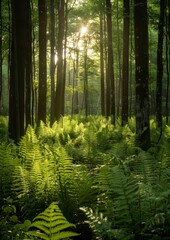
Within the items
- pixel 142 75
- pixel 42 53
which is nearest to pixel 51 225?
pixel 142 75

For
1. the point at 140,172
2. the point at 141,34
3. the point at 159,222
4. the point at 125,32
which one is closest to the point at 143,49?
the point at 141,34

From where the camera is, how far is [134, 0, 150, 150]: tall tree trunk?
27.7ft

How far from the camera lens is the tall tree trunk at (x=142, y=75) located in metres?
8.45

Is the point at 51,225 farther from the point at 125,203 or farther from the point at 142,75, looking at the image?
the point at 142,75

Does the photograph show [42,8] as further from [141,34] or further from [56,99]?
[141,34]

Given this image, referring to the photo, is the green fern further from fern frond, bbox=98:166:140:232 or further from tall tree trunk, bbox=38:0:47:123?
tall tree trunk, bbox=38:0:47:123

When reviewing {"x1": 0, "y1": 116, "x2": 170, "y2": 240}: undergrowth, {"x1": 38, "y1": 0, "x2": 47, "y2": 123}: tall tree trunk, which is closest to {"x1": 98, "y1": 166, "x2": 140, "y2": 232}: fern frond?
{"x1": 0, "y1": 116, "x2": 170, "y2": 240}: undergrowth

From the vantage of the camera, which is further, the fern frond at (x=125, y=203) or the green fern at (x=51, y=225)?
the fern frond at (x=125, y=203)

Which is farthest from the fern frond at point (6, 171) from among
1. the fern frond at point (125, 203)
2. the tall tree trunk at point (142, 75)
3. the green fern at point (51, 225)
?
the tall tree trunk at point (142, 75)

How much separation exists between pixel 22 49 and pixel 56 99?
334 inches

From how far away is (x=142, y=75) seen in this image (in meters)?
8.48

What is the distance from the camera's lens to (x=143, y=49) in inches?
337

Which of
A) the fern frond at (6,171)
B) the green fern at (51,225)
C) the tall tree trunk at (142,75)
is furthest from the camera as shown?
the tall tree trunk at (142,75)

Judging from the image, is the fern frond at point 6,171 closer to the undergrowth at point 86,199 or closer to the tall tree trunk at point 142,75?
the undergrowth at point 86,199
